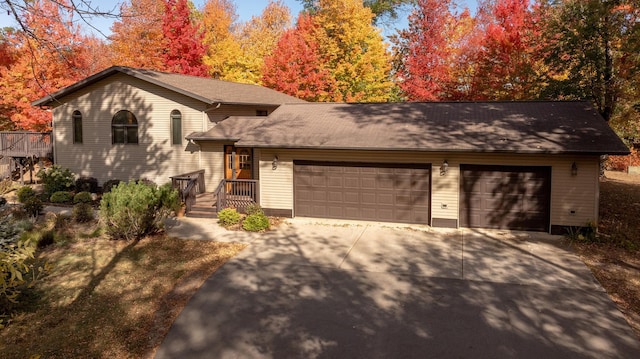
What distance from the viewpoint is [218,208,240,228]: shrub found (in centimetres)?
1518

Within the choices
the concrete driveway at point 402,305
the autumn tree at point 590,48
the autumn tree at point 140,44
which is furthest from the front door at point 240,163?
the autumn tree at point 140,44

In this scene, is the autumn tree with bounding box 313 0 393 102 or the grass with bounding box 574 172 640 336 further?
the autumn tree with bounding box 313 0 393 102

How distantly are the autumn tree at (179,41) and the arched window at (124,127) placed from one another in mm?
12361

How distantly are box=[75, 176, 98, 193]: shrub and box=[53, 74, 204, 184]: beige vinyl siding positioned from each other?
31 centimetres

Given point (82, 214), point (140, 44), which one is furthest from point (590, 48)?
point (140, 44)

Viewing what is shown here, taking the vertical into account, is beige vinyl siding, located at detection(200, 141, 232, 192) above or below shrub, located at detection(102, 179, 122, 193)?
above

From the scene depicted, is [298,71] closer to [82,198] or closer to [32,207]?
[82,198]

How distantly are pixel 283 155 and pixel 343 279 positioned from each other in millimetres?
7230

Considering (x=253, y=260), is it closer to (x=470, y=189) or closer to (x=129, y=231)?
(x=129, y=231)

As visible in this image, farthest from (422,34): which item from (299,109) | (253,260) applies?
(253,260)

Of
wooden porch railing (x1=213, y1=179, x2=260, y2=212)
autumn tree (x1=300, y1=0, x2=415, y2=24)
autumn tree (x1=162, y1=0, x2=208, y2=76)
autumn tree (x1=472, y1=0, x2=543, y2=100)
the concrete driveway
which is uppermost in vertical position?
autumn tree (x1=300, y1=0, x2=415, y2=24)

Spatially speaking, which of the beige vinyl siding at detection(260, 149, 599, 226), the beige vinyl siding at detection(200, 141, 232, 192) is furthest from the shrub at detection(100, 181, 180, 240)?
the beige vinyl siding at detection(200, 141, 232, 192)

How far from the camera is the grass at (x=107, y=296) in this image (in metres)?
7.49

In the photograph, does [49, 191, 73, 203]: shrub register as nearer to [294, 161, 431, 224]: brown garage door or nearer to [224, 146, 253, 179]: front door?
[224, 146, 253, 179]: front door
